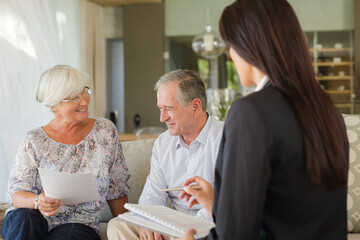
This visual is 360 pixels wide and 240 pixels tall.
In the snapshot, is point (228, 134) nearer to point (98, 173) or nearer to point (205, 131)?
point (205, 131)

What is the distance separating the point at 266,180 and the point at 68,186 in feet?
3.60

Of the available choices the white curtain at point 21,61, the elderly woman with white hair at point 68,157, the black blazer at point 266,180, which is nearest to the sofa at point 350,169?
the elderly woman with white hair at point 68,157

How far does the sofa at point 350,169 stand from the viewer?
224 cm

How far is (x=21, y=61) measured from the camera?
446cm

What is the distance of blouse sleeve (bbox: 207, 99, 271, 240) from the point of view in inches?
42.3

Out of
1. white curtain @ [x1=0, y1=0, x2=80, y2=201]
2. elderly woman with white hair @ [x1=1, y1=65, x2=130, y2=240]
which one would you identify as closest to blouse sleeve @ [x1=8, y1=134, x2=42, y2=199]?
elderly woman with white hair @ [x1=1, y1=65, x2=130, y2=240]

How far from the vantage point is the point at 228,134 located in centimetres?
111

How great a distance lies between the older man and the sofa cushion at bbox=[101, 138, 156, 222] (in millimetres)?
326

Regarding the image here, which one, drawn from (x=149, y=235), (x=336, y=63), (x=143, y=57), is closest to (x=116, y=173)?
(x=149, y=235)

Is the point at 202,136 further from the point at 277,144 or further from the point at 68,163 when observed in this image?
the point at 277,144

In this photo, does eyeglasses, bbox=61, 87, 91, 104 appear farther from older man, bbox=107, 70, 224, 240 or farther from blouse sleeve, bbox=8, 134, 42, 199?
older man, bbox=107, 70, 224, 240

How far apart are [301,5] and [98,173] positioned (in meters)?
5.03

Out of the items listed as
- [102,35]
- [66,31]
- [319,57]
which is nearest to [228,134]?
[66,31]

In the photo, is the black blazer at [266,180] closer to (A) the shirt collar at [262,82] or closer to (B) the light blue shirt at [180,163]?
(A) the shirt collar at [262,82]
